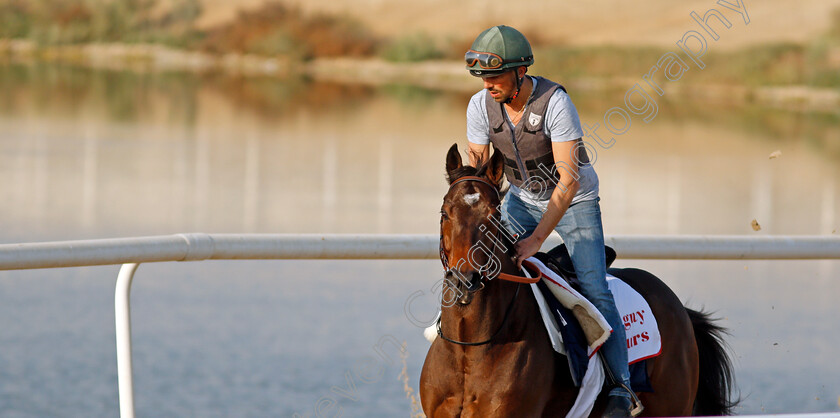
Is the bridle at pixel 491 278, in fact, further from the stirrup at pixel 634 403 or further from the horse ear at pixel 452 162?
the stirrup at pixel 634 403

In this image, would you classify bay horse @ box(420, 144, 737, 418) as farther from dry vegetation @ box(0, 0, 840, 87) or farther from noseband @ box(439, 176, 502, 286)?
dry vegetation @ box(0, 0, 840, 87)

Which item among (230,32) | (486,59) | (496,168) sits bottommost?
(496,168)

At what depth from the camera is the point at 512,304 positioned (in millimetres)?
3906

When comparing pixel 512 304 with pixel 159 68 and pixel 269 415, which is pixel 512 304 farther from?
pixel 159 68

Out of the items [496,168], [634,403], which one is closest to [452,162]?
[496,168]

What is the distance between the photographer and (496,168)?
150 inches

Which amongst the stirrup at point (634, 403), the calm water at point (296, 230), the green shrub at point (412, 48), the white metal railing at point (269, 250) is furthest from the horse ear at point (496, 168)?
the green shrub at point (412, 48)

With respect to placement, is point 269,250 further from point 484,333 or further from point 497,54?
point 497,54

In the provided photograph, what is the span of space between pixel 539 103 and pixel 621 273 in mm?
1138

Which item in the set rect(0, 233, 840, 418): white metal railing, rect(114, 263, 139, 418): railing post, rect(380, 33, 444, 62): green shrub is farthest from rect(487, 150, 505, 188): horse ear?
rect(380, 33, 444, 62): green shrub

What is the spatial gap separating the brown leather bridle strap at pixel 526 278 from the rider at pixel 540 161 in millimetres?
69

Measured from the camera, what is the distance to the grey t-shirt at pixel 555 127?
12.9ft

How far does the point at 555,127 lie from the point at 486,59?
0.35 meters

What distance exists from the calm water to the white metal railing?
0.99 metres
